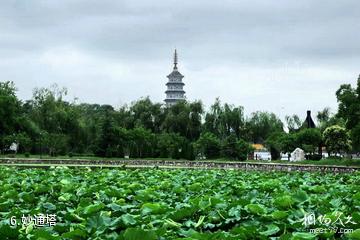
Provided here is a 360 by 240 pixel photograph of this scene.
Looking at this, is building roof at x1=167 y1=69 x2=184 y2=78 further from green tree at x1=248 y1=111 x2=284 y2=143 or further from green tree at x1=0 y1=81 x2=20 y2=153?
green tree at x1=0 y1=81 x2=20 y2=153

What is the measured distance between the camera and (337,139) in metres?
48.7

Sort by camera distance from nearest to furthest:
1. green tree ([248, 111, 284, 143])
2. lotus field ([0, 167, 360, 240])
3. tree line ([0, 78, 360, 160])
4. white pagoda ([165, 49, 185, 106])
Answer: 1. lotus field ([0, 167, 360, 240])
2. tree line ([0, 78, 360, 160])
3. green tree ([248, 111, 284, 143])
4. white pagoda ([165, 49, 185, 106])

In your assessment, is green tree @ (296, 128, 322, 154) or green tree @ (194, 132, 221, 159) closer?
green tree @ (194, 132, 221, 159)

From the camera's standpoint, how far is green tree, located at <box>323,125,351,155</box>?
48312mm

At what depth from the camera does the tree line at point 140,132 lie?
157 feet

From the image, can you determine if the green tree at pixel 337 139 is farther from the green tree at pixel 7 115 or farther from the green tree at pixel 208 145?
the green tree at pixel 7 115

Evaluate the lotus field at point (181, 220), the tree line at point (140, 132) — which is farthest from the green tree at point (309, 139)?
the lotus field at point (181, 220)

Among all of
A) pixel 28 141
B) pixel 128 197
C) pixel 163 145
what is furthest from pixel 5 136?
pixel 128 197

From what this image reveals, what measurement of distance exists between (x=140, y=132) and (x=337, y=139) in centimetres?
1864

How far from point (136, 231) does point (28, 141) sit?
44.8 metres

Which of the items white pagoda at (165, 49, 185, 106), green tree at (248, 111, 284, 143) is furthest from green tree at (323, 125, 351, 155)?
white pagoda at (165, 49, 185, 106)

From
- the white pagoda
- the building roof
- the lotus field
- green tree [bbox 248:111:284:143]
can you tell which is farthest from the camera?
the building roof

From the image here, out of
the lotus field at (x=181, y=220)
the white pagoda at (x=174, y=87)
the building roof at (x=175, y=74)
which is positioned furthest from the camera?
the building roof at (x=175, y=74)

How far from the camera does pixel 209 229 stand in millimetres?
4410
